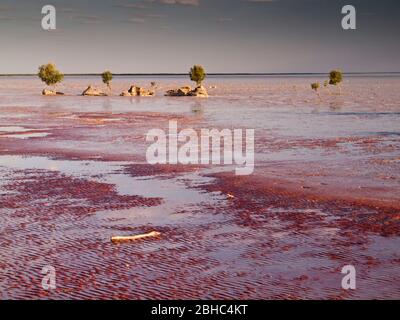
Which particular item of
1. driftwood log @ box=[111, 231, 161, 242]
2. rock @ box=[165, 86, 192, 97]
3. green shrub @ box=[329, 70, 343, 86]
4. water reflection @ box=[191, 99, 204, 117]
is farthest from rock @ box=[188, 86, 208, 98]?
driftwood log @ box=[111, 231, 161, 242]

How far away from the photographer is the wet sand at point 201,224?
12.3 meters

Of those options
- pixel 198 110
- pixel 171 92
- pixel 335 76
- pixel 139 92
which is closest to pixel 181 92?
pixel 171 92

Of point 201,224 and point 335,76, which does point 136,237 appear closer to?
point 201,224

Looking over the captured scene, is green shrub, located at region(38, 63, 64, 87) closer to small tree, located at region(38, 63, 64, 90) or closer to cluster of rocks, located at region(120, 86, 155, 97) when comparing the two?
small tree, located at region(38, 63, 64, 90)

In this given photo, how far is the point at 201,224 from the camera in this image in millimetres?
17203

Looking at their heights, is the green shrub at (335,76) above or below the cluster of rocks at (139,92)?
above

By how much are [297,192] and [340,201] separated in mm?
2078

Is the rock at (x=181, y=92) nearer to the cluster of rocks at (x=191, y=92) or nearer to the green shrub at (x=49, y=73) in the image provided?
the cluster of rocks at (x=191, y=92)

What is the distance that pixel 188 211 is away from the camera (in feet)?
61.9

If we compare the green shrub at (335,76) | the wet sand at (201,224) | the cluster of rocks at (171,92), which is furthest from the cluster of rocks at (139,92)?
the wet sand at (201,224)

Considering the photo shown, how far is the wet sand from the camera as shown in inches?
484

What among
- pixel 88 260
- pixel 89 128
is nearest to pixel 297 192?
pixel 88 260

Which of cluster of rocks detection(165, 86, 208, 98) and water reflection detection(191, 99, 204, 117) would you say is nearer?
water reflection detection(191, 99, 204, 117)
